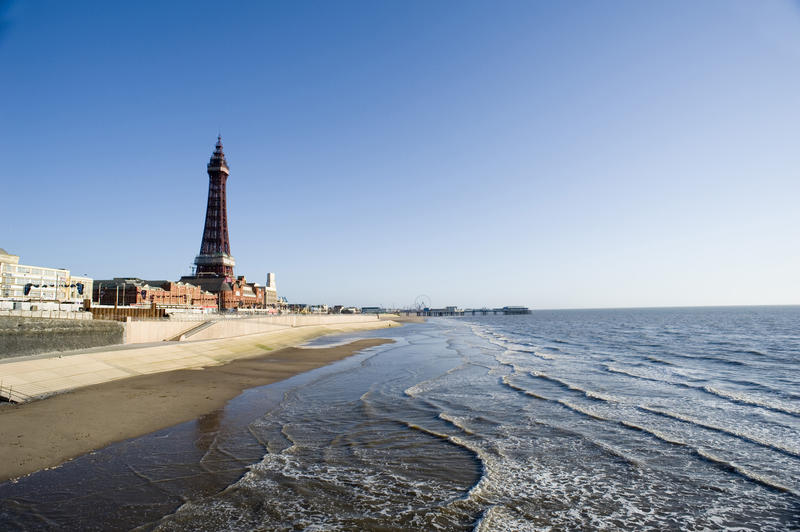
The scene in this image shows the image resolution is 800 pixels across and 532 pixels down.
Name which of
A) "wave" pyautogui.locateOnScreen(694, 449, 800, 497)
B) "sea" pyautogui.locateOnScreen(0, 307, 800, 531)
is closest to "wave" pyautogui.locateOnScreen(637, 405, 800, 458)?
"sea" pyautogui.locateOnScreen(0, 307, 800, 531)

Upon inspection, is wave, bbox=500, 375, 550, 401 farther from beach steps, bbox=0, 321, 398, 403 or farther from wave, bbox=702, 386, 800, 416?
beach steps, bbox=0, 321, 398, 403

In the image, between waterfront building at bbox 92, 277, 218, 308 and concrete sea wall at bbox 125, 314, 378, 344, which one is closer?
concrete sea wall at bbox 125, 314, 378, 344

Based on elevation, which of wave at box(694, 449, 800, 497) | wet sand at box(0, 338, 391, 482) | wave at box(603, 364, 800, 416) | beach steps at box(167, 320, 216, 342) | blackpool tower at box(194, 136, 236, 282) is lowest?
wave at box(603, 364, 800, 416)

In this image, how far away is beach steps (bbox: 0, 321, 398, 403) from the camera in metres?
16.3

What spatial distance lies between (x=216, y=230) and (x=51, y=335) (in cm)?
9744

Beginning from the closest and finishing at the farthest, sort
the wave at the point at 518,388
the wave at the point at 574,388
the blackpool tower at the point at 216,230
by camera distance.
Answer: the wave at the point at 574,388, the wave at the point at 518,388, the blackpool tower at the point at 216,230

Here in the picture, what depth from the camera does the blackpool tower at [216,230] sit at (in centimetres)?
11394

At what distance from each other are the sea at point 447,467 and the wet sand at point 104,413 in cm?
78

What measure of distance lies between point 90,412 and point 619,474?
15.8 metres

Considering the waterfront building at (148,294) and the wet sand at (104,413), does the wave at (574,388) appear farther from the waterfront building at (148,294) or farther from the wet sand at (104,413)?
the waterfront building at (148,294)

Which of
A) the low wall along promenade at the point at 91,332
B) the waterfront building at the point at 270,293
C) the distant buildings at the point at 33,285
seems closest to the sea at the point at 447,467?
the low wall along promenade at the point at 91,332

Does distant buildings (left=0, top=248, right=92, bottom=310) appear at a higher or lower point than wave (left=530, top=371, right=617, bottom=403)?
higher

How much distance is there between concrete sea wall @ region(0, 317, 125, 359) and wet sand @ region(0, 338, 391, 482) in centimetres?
701

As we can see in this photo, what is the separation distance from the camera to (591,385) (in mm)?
21359
